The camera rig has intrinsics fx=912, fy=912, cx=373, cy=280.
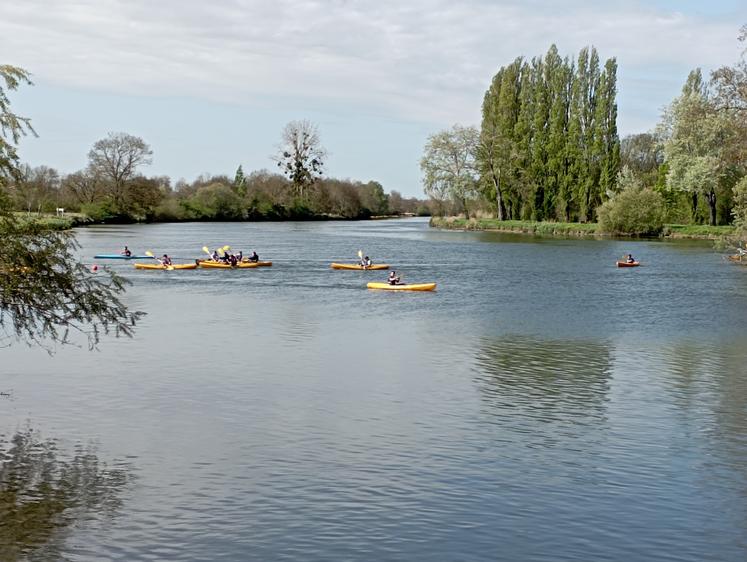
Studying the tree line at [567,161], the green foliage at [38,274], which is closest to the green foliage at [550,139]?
the tree line at [567,161]

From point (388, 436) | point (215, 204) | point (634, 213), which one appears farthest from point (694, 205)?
point (388, 436)

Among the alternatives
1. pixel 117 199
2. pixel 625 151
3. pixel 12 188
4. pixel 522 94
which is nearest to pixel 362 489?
pixel 12 188

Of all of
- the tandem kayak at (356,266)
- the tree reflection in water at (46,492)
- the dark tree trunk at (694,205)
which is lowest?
the tree reflection in water at (46,492)

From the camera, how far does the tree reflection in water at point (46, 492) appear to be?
11508mm

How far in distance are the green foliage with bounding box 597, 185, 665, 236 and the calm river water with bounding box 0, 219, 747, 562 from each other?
149 feet

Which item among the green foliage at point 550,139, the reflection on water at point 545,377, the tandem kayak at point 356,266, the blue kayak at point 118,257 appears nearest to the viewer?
the reflection on water at point 545,377

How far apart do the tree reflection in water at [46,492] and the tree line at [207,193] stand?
7113 cm

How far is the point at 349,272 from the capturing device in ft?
158

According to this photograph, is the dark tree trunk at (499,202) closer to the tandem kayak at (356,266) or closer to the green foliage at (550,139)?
the green foliage at (550,139)

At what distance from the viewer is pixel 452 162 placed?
94812 mm

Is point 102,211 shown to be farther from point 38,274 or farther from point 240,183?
point 38,274

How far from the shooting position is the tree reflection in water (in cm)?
1151

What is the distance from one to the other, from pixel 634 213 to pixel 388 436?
216 feet

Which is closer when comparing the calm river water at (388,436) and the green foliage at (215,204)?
A: the calm river water at (388,436)
